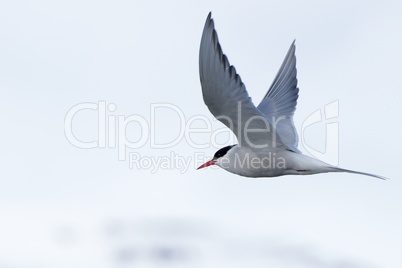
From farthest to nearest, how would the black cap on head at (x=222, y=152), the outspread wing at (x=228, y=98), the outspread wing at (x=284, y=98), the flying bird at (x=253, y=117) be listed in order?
the outspread wing at (x=284, y=98)
the black cap on head at (x=222, y=152)
the flying bird at (x=253, y=117)
the outspread wing at (x=228, y=98)

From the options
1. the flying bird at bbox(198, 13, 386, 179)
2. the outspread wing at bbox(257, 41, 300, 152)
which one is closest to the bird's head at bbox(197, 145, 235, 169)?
the flying bird at bbox(198, 13, 386, 179)

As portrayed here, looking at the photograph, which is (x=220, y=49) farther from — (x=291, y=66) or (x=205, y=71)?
(x=291, y=66)

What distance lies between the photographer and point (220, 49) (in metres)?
6.94

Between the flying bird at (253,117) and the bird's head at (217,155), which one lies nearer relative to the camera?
the flying bird at (253,117)

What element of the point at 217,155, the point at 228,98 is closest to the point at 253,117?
the point at 228,98

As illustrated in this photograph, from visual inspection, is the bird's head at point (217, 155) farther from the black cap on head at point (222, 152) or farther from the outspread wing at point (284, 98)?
the outspread wing at point (284, 98)

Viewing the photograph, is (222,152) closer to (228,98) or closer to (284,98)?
(228,98)

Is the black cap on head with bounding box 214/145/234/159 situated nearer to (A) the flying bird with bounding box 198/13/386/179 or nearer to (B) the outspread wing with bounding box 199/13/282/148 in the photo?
(A) the flying bird with bounding box 198/13/386/179

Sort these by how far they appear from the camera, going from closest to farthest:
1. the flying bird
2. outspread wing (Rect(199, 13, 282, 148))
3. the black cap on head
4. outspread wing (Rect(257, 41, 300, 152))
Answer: outspread wing (Rect(199, 13, 282, 148)) → the flying bird → the black cap on head → outspread wing (Rect(257, 41, 300, 152))

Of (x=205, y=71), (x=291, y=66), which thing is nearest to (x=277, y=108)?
(x=291, y=66)

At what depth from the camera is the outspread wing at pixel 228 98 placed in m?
6.94

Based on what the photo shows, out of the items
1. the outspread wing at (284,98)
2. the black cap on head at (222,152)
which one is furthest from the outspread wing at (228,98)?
the outspread wing at (284,98)

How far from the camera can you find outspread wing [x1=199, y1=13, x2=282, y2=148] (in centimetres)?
694

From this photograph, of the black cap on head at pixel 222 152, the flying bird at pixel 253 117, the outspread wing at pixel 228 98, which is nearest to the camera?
the outspread wing at pixel 228 98
